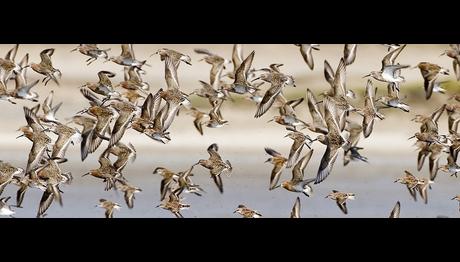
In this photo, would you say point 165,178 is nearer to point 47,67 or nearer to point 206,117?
point 206,117

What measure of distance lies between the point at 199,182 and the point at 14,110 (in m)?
1.22

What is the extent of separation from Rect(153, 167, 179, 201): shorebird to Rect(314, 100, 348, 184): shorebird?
0.91 meters

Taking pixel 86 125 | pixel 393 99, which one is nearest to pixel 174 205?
pixel 86 125

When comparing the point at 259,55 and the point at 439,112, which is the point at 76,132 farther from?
the point at 439,112

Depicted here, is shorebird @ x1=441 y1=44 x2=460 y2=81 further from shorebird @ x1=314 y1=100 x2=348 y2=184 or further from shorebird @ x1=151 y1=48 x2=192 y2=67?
shorebird @ x1=151 y1=48 x2=192 y2=67

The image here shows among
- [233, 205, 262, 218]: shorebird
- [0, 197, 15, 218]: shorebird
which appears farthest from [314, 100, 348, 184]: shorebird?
[0, 197, 15, 218]: shorebird

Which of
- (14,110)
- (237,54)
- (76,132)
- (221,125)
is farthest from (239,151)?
(14,110)

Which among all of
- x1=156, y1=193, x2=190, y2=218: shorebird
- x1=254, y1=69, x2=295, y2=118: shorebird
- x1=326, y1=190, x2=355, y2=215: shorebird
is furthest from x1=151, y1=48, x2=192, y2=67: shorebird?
x1=326, y1=190, x2=355, y2=215: shorebird

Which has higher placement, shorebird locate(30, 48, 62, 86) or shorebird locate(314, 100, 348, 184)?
shorebird locate(30, 48, 62, 86)

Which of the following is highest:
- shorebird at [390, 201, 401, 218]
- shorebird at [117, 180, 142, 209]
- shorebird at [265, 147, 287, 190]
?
shorebird at [265, 147, 287, 190]

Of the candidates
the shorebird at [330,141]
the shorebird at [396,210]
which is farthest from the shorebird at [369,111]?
the shorebird at [396,210]

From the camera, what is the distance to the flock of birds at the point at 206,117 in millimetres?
5645

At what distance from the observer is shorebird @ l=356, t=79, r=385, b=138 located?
5.67m

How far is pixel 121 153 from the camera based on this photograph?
5695 mm
